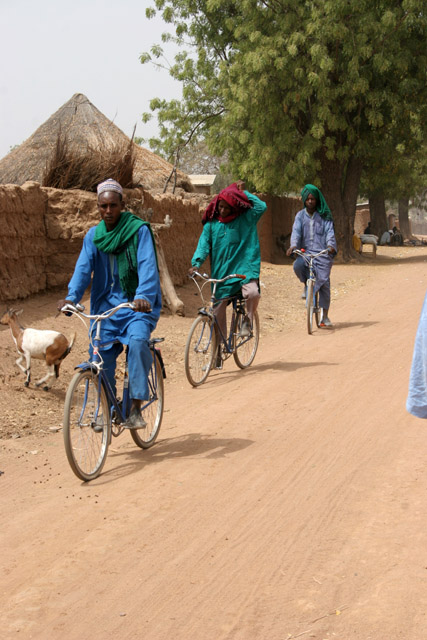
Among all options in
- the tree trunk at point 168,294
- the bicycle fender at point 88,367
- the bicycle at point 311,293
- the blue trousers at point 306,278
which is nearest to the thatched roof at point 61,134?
the tree trunk at point 168,294

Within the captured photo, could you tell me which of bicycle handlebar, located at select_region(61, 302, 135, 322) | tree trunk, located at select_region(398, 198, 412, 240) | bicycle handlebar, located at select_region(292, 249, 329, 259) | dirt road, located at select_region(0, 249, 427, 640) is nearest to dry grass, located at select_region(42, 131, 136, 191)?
bicycle handlebar, located at select_region(292, 249, 329, 259)

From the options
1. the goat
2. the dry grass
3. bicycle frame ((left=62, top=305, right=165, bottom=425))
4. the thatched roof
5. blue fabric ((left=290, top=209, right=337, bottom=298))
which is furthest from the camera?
the thatched roof

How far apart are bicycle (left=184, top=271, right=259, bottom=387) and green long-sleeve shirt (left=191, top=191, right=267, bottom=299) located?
224 millimetres

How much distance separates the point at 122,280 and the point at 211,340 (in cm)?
287

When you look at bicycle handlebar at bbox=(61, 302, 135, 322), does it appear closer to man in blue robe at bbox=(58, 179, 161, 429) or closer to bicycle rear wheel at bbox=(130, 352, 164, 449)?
man in blue robe at bbox=(58, 179, 161, 429)

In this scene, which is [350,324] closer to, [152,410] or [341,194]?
[152,410]

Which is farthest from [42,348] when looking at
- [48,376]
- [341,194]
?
[341,194]

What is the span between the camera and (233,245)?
28.2 feet

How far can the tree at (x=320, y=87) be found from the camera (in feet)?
66.7

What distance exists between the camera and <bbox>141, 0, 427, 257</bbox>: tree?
2033cm

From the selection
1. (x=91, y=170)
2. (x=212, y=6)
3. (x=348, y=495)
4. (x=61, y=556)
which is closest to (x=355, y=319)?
(x=91, y=170)

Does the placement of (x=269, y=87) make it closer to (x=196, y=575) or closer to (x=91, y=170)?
(x=91, y=170)

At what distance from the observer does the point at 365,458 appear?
17.6 feet

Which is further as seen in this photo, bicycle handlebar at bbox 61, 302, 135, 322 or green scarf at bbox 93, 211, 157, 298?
green scarf at bbox 93, 211, 157, 298
